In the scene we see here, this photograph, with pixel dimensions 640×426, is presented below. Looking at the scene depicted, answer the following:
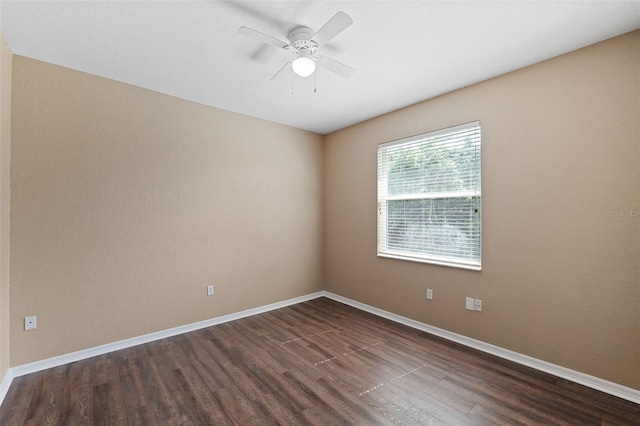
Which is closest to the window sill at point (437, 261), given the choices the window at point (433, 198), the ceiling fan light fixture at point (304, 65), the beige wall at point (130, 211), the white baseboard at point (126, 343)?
the window at point (433, 198)

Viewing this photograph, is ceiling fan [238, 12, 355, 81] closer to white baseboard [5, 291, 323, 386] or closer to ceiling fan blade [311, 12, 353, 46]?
ceiling fan blade [311, 12, 353, 46]

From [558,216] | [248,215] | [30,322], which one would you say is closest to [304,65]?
[248,215]

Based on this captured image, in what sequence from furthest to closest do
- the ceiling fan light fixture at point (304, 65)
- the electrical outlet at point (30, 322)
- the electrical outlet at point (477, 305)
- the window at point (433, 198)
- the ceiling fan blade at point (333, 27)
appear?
the window at point (433, 198), the electrical outlet at point (477, 305), the electrical outlet at point (30, 322), the ceiling fan light fixture at point (304, 65), the ceiling fan blade at point (333, 27)

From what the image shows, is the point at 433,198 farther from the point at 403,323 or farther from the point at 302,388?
the point at 302,388

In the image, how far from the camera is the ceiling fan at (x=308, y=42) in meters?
1.73

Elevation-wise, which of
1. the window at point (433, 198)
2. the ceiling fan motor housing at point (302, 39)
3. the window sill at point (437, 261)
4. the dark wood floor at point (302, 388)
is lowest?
the dark wood floor at point (302, 388)

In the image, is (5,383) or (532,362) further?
(532,362)

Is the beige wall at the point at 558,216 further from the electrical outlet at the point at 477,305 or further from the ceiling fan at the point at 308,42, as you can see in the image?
the ceiling fan at the point at 308,42

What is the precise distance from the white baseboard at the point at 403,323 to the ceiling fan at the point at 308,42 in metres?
2.85

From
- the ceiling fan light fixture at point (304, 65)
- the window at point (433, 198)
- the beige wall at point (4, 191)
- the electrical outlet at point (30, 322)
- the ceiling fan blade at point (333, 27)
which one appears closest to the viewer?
the ceiling fan blade at point (333, 27)

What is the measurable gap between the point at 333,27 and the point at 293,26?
0.42 metres

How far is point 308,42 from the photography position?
2.06 meters

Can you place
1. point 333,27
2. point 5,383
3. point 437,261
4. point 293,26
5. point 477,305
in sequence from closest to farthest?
point 333,27 → point 293,26 → point 5,383 → point 477,305 → point 437,261

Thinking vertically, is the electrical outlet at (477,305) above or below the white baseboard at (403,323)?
above
